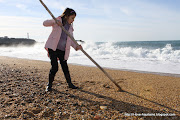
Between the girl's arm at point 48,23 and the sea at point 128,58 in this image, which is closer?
the girl's arm at point 48,23

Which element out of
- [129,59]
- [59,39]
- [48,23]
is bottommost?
[129,59]

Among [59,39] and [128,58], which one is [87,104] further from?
[128,58]

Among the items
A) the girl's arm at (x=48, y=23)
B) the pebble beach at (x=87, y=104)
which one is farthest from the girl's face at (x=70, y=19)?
the pebble beach at (x=87, y=104)

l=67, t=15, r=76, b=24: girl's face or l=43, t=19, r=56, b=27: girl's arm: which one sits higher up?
l=67, t=15, r=76, b=24: girl's face

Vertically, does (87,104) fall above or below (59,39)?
below

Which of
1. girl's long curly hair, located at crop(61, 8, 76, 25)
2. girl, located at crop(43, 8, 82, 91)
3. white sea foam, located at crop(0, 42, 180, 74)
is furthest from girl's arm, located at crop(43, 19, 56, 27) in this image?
white sea foam, located at crop(0, 42, 180, 74)

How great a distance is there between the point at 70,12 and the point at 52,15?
37 cm

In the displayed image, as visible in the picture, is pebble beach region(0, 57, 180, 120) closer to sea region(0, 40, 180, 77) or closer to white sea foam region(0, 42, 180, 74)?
sea region(0, 40, 180, 77)

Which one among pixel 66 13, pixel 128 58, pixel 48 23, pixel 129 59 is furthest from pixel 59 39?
pixel 128 58

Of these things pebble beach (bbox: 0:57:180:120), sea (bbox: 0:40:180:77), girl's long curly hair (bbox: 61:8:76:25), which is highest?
girl's long curly hair (bbox: 61:8:76:25)

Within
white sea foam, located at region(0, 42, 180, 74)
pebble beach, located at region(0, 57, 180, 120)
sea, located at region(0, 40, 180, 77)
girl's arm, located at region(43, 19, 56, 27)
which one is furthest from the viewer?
white sea foam, located at region(0, 42, 180, 74)

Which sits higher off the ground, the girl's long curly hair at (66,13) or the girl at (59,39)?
the girl's long curly hair at (66,13)

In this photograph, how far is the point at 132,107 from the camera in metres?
2.62

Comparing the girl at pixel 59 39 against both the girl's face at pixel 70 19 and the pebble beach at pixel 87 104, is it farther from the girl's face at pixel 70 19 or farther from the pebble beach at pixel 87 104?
the pebble beach at pixel 87 104
